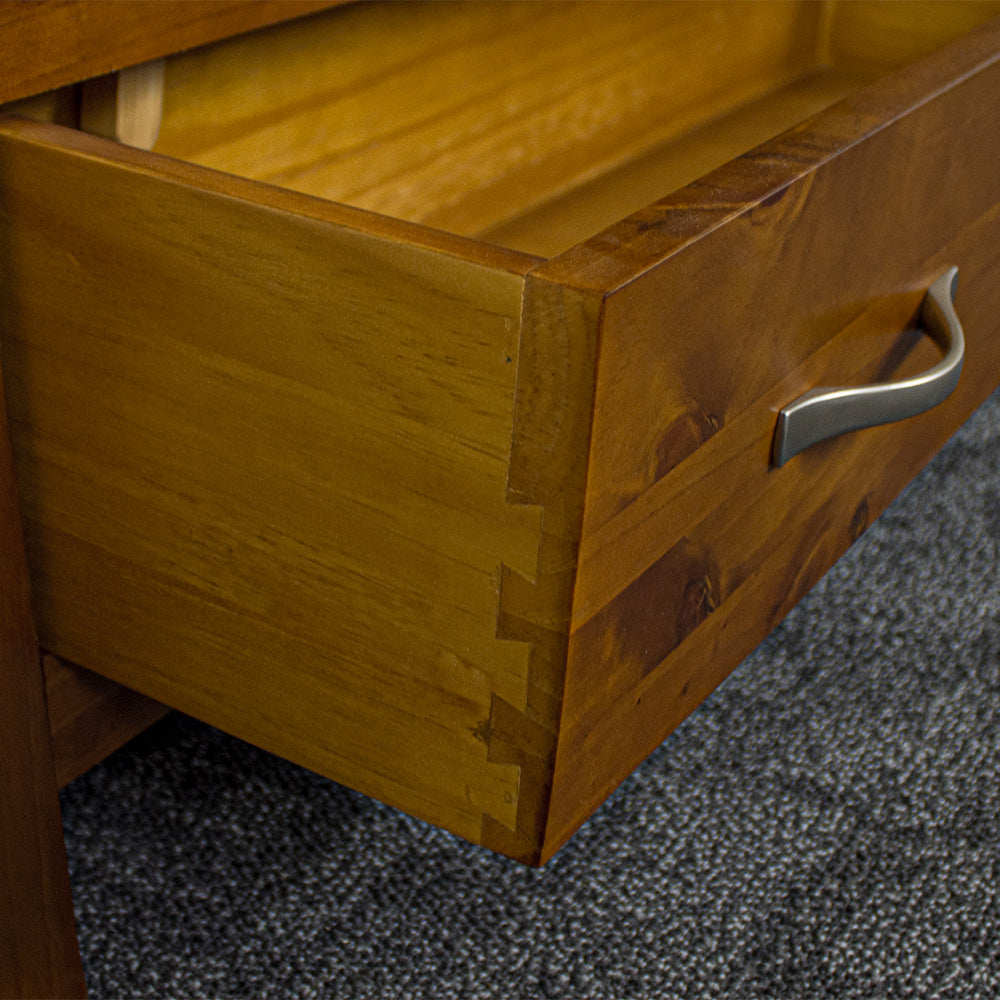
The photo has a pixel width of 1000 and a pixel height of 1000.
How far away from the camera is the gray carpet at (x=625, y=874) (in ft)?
1.93

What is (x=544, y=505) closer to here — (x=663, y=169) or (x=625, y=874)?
(x=625, y=874)

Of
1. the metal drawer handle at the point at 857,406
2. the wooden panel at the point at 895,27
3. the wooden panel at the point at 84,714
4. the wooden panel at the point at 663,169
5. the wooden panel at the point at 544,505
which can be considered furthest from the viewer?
the wooden panel at the point at 895,27

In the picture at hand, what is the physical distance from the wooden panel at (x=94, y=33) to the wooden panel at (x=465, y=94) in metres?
0.06

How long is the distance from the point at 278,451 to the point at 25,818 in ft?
0.70

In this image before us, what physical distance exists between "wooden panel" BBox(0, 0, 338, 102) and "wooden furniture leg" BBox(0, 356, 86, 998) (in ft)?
0.38

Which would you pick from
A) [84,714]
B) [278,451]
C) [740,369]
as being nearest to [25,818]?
[84,714]

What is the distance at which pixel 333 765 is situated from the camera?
447 millimetres

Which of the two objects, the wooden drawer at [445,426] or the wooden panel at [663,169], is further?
the wooden panel at [663,169]

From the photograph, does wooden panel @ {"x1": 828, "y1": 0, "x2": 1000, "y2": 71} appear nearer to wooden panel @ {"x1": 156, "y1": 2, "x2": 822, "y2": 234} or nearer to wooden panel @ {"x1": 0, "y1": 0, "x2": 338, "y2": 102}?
wooden panel @ {"x1": 156, "y1": 2, "x2": 822, "y2": 234}

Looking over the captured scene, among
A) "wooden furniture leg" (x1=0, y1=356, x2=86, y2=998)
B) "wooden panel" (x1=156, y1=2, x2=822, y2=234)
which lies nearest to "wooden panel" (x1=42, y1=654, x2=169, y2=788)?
"wooden furniture leg" (x1=0, y1=356, x2=86, y2=998)

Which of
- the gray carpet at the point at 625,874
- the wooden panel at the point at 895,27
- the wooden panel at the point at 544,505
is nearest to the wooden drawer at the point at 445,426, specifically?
the wooden panel at the point at 544,505

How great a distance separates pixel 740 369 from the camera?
40cm

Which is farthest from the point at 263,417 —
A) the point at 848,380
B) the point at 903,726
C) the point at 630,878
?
the point at 903,726

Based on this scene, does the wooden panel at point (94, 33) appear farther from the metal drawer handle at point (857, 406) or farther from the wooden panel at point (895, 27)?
the wooden panel at point (895, 27)
